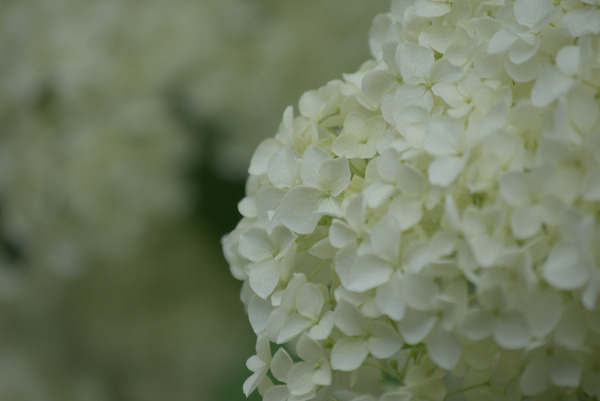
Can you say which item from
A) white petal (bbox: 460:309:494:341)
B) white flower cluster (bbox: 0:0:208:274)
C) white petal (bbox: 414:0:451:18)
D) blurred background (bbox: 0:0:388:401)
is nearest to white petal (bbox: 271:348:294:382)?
white petal (bbox: 460:309:494:341)

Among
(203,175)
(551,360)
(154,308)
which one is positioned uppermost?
(551,360)

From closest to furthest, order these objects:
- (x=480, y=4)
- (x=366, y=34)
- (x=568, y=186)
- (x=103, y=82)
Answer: (x=568, y=186), (x=480, y=4), (x=103, y=82), (x=366, y=34)

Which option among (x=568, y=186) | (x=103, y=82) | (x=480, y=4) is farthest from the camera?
(x=103, y=82)

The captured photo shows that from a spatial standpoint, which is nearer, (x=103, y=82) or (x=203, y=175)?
(x=103, y=82)

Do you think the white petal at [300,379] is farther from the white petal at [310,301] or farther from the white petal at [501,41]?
the white petal at [501,41]

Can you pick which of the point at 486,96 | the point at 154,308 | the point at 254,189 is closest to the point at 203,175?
the point at 154,308

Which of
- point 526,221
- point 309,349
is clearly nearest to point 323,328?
point 309,349

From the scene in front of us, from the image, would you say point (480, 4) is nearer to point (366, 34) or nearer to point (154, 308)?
point (366, 34)
